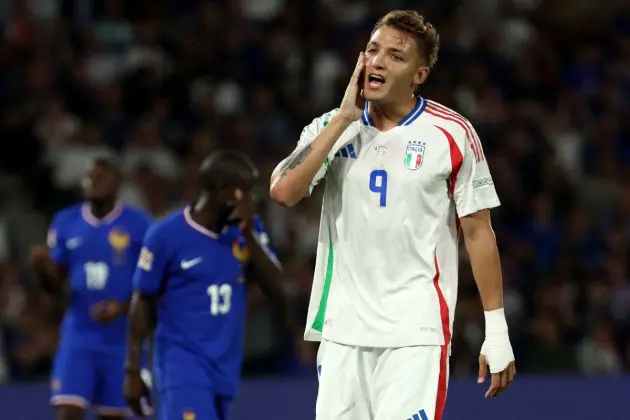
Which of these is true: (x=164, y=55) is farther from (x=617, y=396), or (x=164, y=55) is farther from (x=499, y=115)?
(x=617, y=396)

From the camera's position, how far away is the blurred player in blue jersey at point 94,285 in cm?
830

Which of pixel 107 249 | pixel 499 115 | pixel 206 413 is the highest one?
pixel 499 115

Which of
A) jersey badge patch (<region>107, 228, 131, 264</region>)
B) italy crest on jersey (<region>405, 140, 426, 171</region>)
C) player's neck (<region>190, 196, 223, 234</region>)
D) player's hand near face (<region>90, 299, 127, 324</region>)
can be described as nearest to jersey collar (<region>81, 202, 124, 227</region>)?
jersey badge patch (<region>107, 228, 131, 264</region>)

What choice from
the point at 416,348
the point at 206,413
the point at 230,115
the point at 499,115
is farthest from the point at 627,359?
the point at 416,348

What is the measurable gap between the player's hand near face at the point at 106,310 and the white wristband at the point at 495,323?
3.93 meters

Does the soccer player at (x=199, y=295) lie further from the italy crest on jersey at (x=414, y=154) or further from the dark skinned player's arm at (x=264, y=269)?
the italy crest on jersey at (x=414, y=154)

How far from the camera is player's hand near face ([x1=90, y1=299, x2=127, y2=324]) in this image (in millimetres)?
8305

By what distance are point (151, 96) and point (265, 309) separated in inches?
118

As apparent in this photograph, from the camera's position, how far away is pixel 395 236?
4848 millimetres

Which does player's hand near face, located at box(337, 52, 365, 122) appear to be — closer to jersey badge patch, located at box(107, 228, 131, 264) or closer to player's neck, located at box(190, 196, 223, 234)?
player's neck, located at box(190, 196, 223, 234)

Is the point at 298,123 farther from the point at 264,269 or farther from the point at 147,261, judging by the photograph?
the point at 147,261

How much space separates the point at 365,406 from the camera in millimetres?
4812

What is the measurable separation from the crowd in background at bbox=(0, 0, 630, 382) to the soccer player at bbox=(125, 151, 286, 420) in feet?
12.9

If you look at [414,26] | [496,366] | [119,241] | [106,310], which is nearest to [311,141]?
[414,26]
